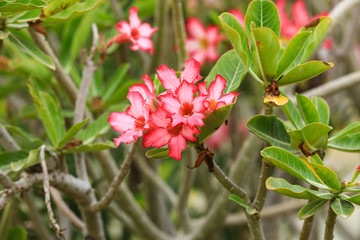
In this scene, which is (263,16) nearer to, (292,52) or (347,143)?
(292,52)

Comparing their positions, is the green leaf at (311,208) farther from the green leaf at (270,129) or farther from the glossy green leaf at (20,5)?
the glossy green leaf at (20,5)

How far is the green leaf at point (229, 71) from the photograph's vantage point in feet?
2.13

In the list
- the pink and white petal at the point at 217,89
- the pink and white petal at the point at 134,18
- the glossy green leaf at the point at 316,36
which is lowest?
the pink and white petal at the point at 217,89

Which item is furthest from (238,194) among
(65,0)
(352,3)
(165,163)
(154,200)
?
(165,163)

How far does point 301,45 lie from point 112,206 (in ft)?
2.35

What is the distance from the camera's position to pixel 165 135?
57cm

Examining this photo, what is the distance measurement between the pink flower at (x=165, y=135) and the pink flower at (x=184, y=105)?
12 mm

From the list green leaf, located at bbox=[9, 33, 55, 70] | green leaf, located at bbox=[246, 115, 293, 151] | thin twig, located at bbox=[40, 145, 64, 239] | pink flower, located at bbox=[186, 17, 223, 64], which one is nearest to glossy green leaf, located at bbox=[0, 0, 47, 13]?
green leaf, located at bbox=[9, 33, 55, 70]

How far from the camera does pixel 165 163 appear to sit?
1.93 meters

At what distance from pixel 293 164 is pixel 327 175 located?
0.14 feet

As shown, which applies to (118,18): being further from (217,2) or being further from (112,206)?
(217,2)

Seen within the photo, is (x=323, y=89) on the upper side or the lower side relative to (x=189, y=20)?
lower

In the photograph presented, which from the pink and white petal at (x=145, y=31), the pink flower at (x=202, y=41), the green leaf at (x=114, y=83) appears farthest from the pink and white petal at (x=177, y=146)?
the pink flower at (x=202, y=41)

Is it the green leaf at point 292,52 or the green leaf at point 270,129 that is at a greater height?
the green leaf at point 292,52
